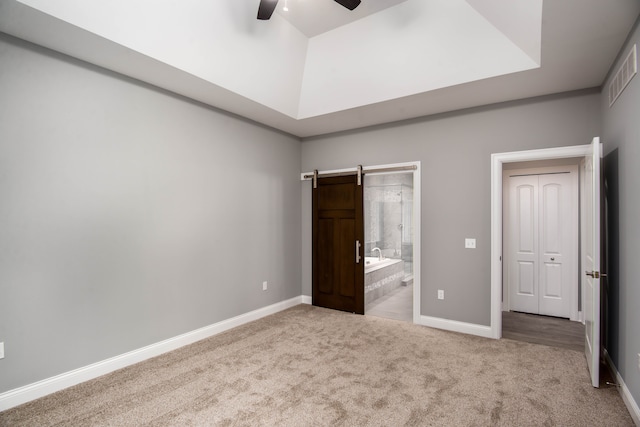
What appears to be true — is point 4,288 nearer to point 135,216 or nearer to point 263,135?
point 135,216

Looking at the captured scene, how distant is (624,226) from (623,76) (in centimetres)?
111

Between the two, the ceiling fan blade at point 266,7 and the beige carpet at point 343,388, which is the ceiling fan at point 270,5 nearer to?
the ceiling fan blade at point 266,7

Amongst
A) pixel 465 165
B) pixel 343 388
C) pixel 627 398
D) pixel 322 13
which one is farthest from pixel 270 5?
pixel 627 398

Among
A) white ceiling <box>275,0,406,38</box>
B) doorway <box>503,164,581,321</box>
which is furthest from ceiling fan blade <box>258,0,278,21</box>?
doorway <box>503,164,581,321</box>

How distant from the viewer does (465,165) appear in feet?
12.8

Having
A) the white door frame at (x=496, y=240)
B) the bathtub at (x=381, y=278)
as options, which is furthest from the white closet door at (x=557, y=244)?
the bathtub at (x=381, y=278)

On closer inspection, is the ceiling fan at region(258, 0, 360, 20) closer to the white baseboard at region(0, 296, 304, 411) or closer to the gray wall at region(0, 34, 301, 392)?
the gray wall at region(0, 34, 301, 392)

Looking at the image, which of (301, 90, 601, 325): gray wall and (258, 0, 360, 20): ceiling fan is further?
(301, 90, 601, 325): gray wall

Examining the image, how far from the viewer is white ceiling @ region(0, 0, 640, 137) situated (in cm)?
226

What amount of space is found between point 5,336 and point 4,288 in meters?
0.34

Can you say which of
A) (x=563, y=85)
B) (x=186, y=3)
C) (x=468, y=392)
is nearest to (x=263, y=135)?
(x=186, y=3)

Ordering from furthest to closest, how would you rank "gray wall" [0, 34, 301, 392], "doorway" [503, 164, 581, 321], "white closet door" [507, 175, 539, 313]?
1. "white closet door" [507, 175, 539, 313]
2. "doorway" [503, 164, 581, 321]
3. "gray wall" [0, 34, 301, 392]

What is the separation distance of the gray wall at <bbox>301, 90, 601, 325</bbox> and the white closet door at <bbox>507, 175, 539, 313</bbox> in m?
1.43

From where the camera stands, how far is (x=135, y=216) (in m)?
3.05
